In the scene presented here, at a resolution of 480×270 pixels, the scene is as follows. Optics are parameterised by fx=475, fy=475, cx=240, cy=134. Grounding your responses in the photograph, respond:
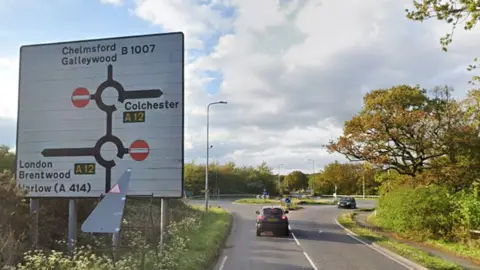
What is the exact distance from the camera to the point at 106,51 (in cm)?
951

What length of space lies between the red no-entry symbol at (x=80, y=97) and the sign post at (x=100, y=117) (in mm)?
20

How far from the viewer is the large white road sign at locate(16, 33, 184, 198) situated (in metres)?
9.13

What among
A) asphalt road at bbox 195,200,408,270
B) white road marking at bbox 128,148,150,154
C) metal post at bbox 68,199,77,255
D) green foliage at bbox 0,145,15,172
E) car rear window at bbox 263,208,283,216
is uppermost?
green foliage at bbox 0,145,15,172

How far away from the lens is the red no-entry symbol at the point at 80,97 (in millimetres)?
9570

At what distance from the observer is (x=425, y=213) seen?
23562 mm

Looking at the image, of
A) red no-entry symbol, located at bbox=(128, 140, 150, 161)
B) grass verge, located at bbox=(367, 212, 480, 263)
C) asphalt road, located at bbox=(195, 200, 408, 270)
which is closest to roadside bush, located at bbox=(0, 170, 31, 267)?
red no-entry symbol, located at bbox=(128, 140, 150, 161)

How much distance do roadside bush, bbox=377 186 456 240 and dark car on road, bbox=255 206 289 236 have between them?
6.34 m

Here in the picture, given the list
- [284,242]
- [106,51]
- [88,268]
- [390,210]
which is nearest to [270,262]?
[284,242]

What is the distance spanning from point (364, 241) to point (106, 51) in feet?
56.4

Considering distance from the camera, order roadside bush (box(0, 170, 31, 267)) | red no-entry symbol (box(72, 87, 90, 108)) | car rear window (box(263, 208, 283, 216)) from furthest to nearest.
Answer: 1. car rear window (box(263, 208, 283, 216))
2. roadside bush (box(0, 170, 31, 267))
3. red no-entry symbol (box(72, 87, 90, 108))

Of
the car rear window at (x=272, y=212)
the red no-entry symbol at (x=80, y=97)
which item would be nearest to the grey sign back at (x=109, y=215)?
the red no-entry symbol at (x=80, y=97)

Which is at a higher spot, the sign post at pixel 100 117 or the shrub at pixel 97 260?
the sign post at pixel 100 117

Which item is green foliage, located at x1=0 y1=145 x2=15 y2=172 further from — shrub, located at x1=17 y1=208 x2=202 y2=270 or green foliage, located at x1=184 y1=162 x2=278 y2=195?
green foliage, located at x1=184 y1=162 x2=278 y2=195

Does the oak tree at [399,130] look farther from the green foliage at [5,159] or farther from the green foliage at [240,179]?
the green foliage at [240,179]
